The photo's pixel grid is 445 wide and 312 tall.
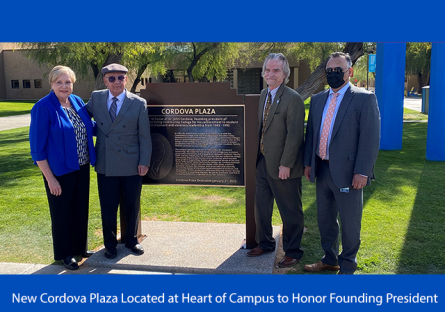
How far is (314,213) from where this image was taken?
6.02 m

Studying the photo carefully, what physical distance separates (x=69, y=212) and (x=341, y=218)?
277 centimetres

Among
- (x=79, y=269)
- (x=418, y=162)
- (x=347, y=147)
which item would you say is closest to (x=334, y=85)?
(x=347, y=147)

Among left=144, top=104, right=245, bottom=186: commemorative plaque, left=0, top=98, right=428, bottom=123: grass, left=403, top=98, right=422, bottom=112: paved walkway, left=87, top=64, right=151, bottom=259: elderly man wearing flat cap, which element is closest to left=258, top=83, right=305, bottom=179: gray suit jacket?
left=144, top=104, right=245, bottom=186: commemorative plaque

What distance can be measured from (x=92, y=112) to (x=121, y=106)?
13.9 inches

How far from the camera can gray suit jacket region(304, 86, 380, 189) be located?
3.44m

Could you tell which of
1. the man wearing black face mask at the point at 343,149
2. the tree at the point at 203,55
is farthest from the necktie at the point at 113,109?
the tree at the point at 203,55

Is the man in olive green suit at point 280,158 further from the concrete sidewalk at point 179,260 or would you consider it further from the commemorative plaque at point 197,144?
the commemorative plaque at point 197,144

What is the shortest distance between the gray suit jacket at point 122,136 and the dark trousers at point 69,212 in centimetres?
27

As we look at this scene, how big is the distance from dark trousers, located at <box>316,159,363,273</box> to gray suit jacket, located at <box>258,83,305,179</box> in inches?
10.3

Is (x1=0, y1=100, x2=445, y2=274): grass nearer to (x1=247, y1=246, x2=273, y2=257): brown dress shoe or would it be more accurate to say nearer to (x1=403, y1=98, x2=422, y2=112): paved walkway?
(x1=247, y1=246, x2=273, y2=257): brown dress shoe

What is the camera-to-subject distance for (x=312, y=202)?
6.60 m

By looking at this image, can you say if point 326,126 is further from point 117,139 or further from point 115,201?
point 115,201

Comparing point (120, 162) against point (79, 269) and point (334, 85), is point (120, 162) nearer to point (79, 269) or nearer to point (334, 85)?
point (79, 269)

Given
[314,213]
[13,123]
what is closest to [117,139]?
[314,213]
